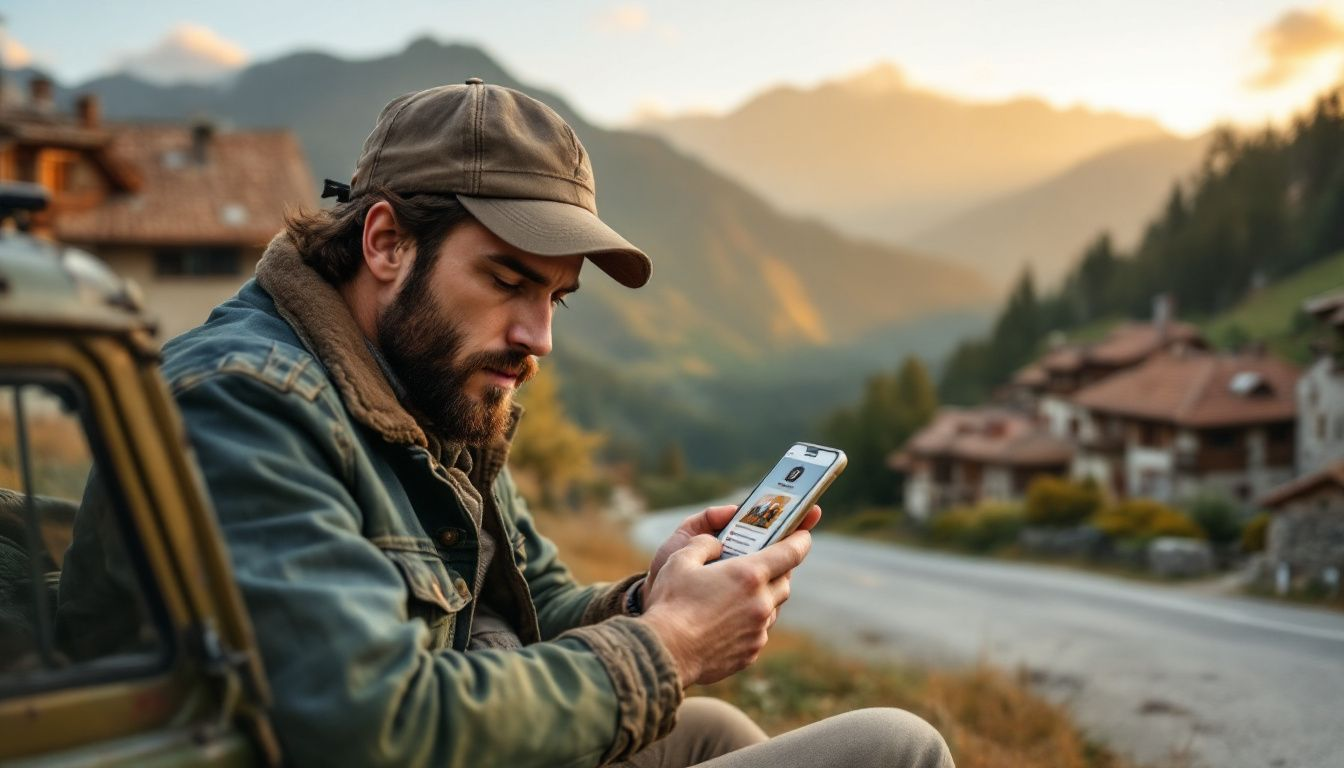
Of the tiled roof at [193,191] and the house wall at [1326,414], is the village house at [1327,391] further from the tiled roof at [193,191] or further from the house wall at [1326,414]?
the tiled roof at [193,191]

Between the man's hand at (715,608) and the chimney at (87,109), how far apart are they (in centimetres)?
3561

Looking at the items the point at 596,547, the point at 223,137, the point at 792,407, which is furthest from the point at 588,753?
the point at 792,407

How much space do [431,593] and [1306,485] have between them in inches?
513

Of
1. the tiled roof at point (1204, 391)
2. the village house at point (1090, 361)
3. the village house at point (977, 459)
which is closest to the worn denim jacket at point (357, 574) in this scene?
the tiled roof at point (1204, 391)

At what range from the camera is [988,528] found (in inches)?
1476

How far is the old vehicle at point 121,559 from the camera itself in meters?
1.33

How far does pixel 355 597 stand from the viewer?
1.64 meters

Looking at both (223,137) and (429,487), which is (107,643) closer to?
(429,487)

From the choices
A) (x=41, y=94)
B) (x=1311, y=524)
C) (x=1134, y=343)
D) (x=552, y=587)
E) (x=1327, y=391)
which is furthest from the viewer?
(x=1134, y=343)

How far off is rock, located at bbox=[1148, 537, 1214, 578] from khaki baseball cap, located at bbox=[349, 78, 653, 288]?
20.3 meters

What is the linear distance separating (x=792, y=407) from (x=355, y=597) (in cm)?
16829

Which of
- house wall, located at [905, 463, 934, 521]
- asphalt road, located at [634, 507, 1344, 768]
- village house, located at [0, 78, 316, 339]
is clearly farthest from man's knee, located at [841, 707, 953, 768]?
house wall, located at [905, 463, 934, 521]

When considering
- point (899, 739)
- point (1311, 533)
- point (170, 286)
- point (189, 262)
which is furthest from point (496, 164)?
point (189, 262)

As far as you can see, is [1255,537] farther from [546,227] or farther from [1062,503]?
[546,227]
